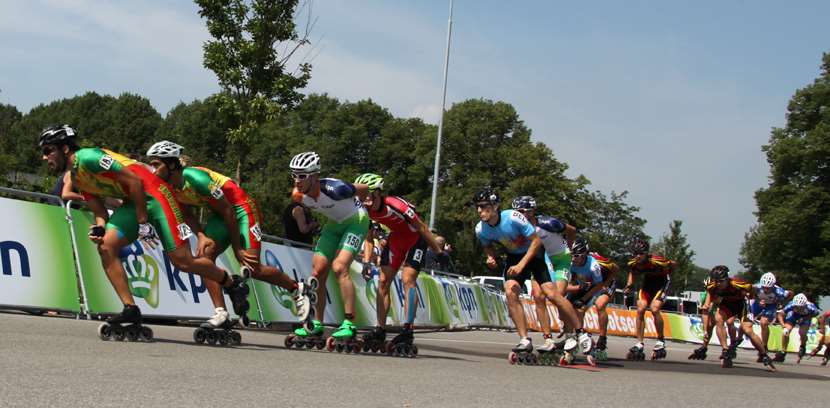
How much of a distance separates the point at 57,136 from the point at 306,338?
3294mm

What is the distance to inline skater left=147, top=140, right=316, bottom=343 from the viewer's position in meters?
9.82

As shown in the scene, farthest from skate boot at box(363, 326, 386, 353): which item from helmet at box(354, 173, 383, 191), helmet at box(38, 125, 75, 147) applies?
helmet at box(38, 125, 75, 147)

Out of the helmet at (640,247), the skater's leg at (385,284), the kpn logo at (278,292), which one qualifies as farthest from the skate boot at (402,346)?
the helmet at (640,247)

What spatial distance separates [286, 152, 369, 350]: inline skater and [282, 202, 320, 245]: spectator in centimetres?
233

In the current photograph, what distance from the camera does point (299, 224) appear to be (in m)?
14.1

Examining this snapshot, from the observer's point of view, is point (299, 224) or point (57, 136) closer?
point (57, 136)

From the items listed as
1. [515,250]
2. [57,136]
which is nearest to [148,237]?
Result: [57,136]

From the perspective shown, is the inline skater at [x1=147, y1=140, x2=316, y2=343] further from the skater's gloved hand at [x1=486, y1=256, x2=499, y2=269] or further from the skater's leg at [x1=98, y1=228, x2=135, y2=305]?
the skater's gloved hand at [x1=486, y1=256, x2=499, y2=269]

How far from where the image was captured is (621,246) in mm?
83625

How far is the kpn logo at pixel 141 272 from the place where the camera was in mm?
11898

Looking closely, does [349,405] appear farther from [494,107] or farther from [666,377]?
[494,107]

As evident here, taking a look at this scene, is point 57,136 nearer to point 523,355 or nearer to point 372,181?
point 372,181

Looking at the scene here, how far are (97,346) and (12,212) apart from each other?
147 inches

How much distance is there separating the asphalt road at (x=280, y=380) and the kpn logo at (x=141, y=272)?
1125 mm
